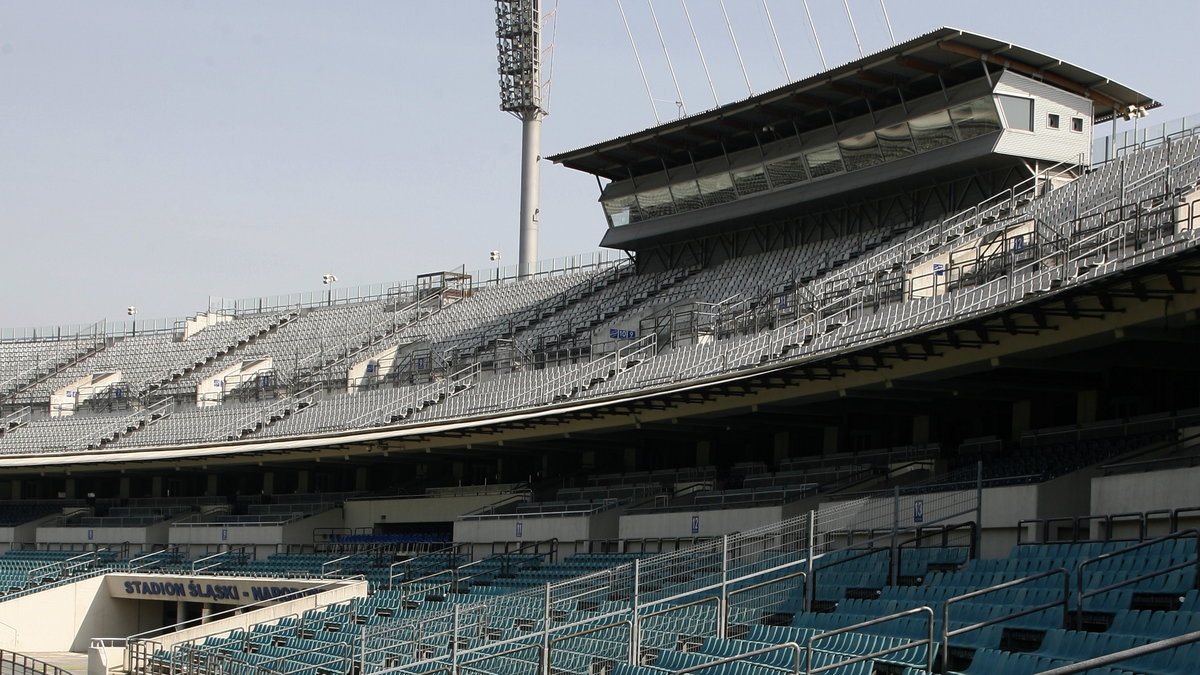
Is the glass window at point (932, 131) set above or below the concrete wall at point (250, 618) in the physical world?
above

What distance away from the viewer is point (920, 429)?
24.7 metres

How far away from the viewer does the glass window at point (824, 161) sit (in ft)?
112

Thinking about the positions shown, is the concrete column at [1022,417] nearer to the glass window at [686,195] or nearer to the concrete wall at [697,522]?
the concrete wall at [697,522]

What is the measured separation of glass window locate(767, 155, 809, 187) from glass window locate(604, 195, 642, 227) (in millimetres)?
5596

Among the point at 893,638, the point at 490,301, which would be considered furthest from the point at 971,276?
the point at 490,301

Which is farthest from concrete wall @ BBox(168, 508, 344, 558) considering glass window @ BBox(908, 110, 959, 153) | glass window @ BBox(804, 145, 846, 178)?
glass window @ BBox(908, 110, 959, 153)

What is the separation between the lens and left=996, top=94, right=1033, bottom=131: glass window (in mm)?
30656

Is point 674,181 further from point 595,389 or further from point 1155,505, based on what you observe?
point 1155,505

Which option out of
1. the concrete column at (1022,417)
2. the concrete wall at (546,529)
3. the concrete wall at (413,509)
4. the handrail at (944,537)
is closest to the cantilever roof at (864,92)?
the concrete column at (1022,417)

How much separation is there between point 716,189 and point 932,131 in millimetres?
7182

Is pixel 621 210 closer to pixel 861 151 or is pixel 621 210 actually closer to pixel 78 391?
pixel 861 151

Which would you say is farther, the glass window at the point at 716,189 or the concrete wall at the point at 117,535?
the concrete wall at the point at 117,535

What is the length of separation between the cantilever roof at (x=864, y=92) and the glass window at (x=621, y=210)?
177 centimetres

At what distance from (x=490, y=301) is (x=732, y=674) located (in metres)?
32.2
